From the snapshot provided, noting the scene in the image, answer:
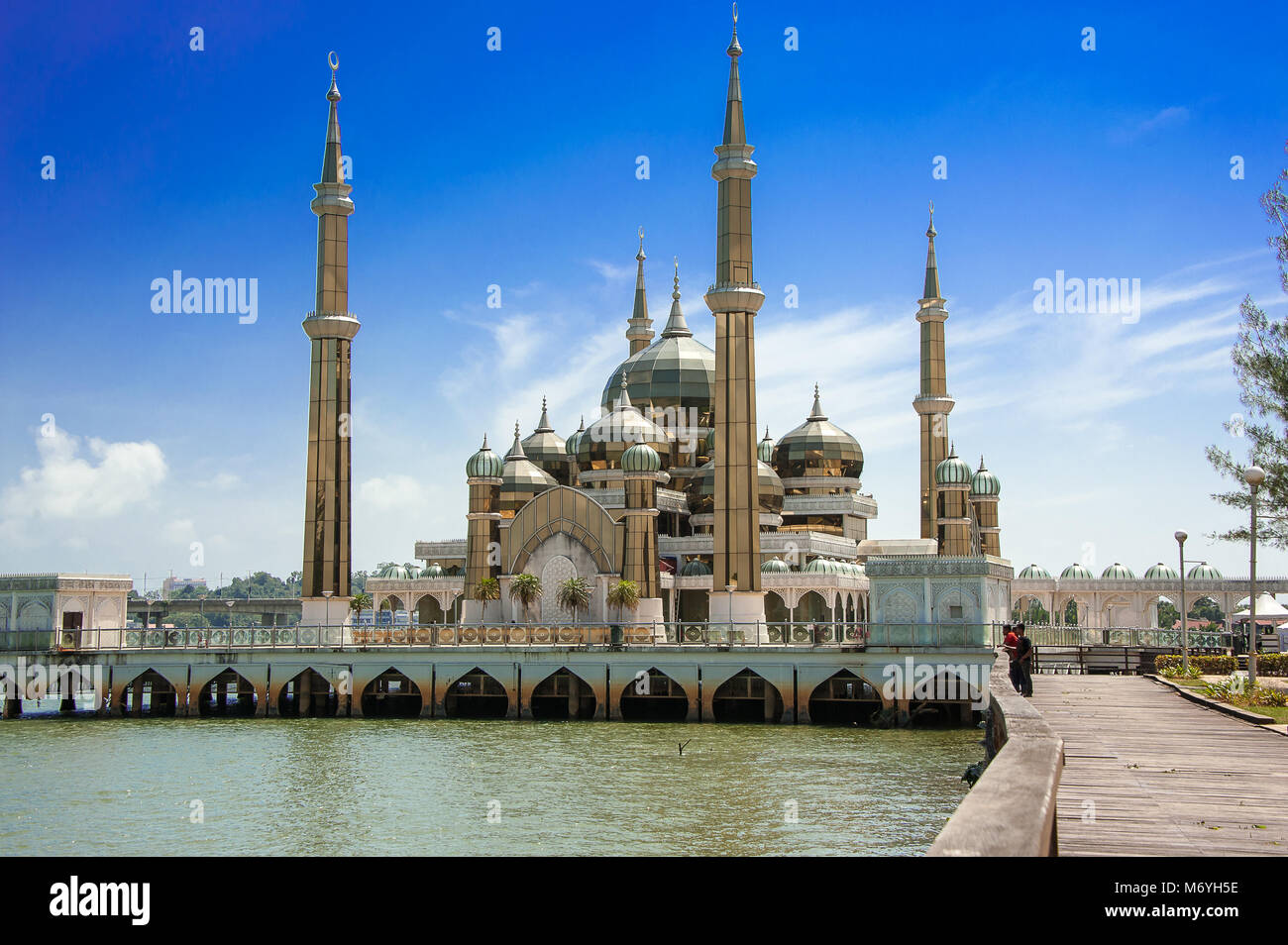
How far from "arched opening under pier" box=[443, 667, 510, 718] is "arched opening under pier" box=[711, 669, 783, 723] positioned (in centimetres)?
759

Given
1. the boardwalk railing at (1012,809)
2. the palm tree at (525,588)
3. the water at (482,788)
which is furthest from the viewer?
the palm tree at (525,588)

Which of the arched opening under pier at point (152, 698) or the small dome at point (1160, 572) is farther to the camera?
the small dome at point (1160, 572)

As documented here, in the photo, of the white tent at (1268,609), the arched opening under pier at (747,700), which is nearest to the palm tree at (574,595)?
the arched opening under pier at (747,700)

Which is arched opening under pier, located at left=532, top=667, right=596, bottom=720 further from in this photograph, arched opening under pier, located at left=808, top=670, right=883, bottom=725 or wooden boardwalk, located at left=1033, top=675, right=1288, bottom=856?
wooden boardwalk, located at left=1033, top=675, right=1288, bottom=856

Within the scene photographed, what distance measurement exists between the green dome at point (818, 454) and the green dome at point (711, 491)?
12.1ft

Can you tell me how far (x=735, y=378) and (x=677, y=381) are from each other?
24928 millimetres

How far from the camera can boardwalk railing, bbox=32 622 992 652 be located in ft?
150

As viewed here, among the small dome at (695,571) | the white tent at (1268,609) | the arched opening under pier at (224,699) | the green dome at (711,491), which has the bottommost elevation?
the arched opening under pier at (224,699)

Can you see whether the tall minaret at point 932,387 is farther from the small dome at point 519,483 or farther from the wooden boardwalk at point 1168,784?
the wooden boardwalk at point 1168,784

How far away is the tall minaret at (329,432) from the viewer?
55906 mm

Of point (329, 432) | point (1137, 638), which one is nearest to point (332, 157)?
point (329, 432)
